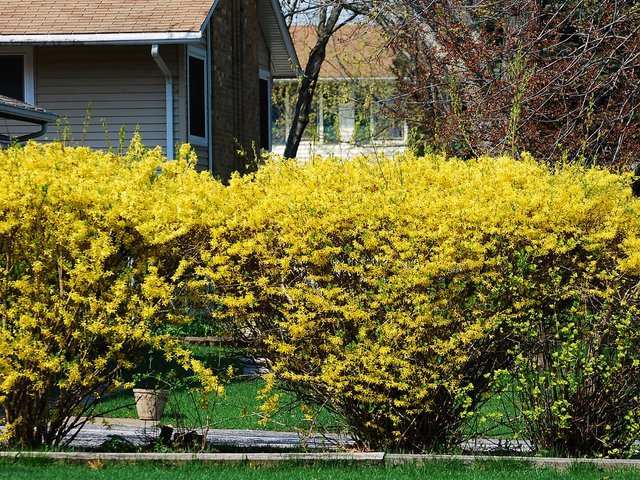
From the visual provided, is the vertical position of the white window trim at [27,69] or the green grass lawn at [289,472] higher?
the white window trim at [27,69]

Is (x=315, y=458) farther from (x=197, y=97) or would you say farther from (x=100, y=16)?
(x=197, y=97)

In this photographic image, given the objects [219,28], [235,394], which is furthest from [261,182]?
[219,28]

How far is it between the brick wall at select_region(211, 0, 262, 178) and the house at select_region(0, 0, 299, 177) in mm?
59

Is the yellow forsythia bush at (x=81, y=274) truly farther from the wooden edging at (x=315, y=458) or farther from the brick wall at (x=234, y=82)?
the brick wall at (x=234, y=82)

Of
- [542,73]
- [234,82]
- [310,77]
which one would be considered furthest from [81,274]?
[310,77]

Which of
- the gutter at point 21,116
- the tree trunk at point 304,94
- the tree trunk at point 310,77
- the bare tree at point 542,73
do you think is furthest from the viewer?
the tree trunk at point 304,94

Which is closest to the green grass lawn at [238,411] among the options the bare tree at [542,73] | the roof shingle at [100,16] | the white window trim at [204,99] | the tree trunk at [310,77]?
the bare tree at [542,73]

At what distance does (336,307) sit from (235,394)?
19.3ft

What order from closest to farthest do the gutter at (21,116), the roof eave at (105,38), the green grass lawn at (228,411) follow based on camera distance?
the green grass lawn at (228,411), the gutter at (21,116), the roof eave at (105,38)

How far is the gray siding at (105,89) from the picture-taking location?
71.2 ft

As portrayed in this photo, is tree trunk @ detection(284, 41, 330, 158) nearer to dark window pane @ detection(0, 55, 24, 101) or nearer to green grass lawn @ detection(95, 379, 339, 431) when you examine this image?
dark window pane @ detection(0, 55, 24, 101)

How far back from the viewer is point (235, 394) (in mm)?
14281

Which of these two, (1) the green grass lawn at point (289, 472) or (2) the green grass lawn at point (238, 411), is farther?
(2) the green grass lawn at point (238, 411)

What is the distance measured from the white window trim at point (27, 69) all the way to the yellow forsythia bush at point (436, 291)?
13.4 meters
